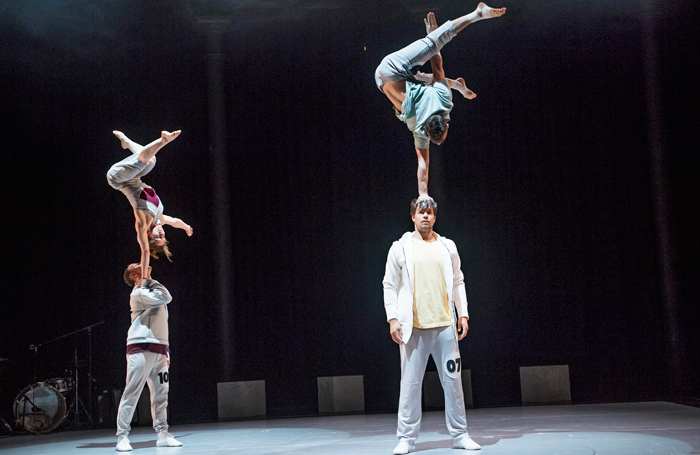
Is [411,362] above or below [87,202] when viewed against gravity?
below

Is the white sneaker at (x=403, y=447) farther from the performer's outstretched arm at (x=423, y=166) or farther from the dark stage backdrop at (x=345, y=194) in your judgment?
the dark stage backdrop at (x=345, y=194)

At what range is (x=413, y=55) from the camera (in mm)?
4391

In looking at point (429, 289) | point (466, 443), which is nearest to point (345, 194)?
point (429, 289)

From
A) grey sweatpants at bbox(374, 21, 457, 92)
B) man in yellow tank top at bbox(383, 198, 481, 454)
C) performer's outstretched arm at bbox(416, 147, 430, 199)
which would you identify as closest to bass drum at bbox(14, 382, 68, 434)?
man in yellow tank top at bbox(383, 198, 481, 454)

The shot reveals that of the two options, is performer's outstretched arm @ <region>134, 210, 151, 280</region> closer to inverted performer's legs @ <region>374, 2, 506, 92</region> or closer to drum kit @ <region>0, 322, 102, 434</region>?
drum kit @ <region>0, 322, 102, 434</region>

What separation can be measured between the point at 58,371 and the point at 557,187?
17.8 feet

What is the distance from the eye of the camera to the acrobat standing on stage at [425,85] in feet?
13.9

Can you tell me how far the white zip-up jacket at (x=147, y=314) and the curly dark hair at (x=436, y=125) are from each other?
2368 millimetres

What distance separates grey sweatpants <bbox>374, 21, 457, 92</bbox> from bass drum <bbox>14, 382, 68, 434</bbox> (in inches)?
165

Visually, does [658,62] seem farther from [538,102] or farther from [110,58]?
[110,58]

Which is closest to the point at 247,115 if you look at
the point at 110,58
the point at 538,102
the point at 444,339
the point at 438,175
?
the point at 110,58

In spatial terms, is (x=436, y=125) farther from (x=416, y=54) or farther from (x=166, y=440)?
(x=166, y=440)

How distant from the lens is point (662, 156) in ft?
23.2

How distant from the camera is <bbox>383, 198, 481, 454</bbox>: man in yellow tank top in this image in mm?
4059
